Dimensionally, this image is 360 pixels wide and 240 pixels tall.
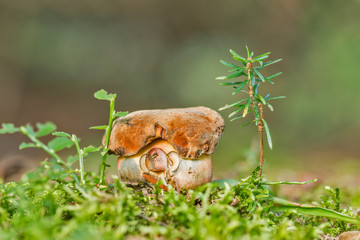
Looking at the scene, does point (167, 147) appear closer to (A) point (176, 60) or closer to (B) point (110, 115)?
(B) point (110, 115)


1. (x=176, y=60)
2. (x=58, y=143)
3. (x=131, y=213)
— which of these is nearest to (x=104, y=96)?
(x=58, y=143)

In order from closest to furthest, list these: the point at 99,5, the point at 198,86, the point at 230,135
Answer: the point at 230,135 → the point at 198,86 → the point at 99,5

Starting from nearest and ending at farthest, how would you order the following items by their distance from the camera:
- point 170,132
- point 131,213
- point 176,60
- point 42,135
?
point 131,213 → point 42,135 → point 170,132 → point 176,60

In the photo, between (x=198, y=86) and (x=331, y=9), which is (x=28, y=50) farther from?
(x=331, y=9)

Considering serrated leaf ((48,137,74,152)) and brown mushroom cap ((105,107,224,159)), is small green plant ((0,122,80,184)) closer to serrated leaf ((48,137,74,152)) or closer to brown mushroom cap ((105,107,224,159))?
serrated leaf ((48,137,74,152))

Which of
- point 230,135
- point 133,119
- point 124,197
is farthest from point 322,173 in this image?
point 124,197

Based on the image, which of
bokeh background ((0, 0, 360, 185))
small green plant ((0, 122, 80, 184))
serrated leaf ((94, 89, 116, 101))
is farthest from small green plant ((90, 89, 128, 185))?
bokeh background ((0, 0, 360, 185))
